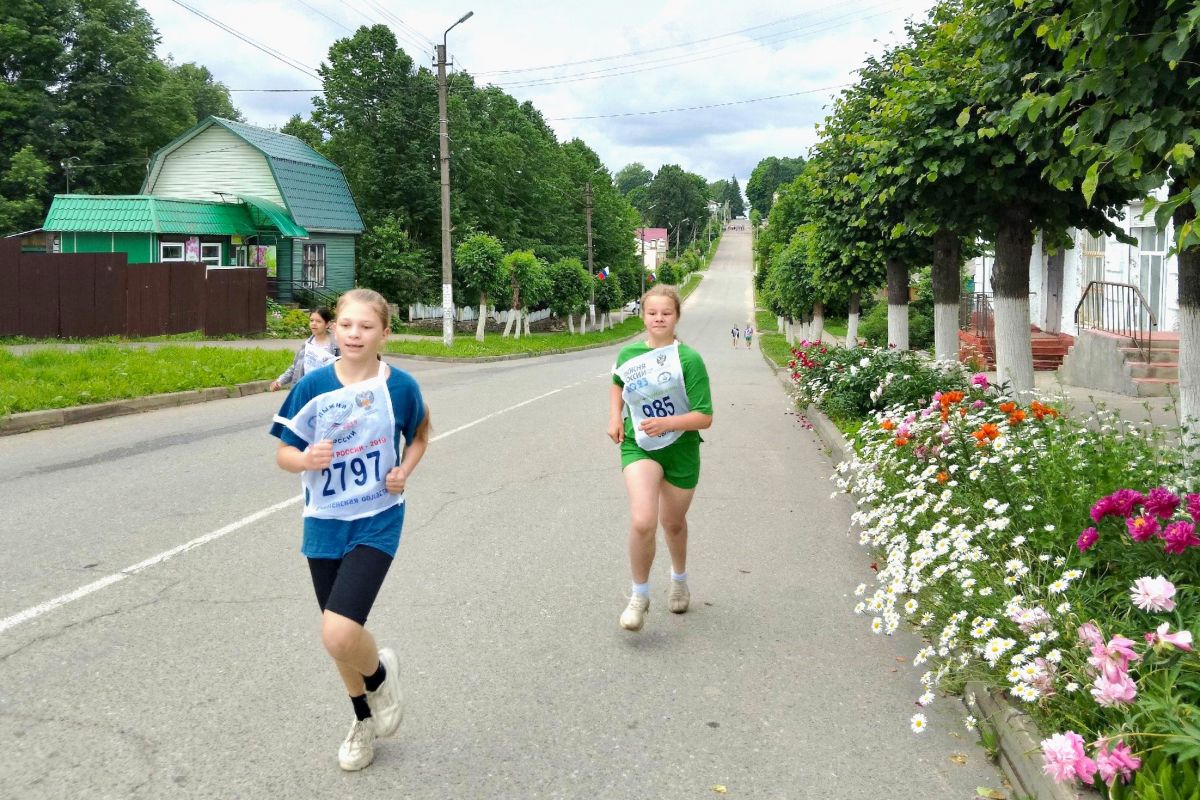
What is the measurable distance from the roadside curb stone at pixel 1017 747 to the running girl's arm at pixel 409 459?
7.68 ft

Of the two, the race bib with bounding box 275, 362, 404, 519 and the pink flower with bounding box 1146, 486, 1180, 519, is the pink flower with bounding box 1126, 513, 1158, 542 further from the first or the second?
the race bib with bounding box 275, 362, 404, 519

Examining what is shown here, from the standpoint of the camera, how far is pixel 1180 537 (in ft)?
13.0

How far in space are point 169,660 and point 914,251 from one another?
48.2 ft

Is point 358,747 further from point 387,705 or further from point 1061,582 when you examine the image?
point 1061,582

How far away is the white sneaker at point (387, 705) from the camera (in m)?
3.84

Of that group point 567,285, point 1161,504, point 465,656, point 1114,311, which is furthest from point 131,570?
point 567,285

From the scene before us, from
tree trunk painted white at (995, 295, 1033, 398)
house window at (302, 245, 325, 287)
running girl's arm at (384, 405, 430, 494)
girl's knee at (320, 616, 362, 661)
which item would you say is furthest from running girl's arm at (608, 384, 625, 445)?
house window at (302, 245, 325, 287)

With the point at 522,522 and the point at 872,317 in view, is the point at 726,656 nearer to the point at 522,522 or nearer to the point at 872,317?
the point at 522,522

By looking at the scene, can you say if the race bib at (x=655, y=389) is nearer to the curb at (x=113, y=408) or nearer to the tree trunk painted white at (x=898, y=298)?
the curb at (x=113, y=408)

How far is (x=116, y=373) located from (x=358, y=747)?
47.5 feet

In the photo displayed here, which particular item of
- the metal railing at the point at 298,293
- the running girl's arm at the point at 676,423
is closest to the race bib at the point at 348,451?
the running girl's arm at the point at 676,423

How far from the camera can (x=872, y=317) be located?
4691cm

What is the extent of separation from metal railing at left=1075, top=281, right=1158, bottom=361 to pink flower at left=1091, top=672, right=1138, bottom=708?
55.1 ft

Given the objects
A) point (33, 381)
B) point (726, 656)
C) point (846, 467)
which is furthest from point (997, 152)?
point (33, 381)
